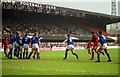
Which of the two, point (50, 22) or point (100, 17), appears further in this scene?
point (100, 17)

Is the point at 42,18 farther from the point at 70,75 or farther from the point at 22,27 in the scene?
the point at 70,75

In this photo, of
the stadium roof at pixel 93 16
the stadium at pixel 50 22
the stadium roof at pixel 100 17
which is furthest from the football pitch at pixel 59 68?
the stadium roof at pixel 100 17

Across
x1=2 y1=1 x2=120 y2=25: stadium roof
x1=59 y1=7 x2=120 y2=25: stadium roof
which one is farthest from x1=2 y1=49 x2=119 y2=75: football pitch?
x1=59 y1=7 x2=120 y2=25: stadium roof

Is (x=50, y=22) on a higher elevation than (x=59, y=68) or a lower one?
higher

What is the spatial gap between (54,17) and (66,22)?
4.44m

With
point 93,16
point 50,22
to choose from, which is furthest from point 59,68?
point 93,16

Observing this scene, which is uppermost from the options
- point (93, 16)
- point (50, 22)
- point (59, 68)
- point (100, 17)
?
point (93, 16)

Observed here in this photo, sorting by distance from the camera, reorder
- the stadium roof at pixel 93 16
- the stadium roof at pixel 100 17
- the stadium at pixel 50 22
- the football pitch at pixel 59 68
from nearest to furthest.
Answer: the football pitch at pixel 59 68 → the stadium at pixel 50 22 → the stadium roof at pixel 93 16 → the stadium roof at pixel 100 17

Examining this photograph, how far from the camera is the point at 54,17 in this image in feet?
222

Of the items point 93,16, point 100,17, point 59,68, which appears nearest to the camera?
point 59,68

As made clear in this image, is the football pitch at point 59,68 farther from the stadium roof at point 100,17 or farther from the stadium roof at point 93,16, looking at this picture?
the stadium roof at point 100,17

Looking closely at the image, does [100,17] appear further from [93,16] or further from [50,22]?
[50,22]

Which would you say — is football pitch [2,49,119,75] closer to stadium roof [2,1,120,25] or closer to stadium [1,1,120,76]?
stadium [1,1,120,76]

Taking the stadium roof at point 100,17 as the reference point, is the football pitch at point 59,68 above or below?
below
